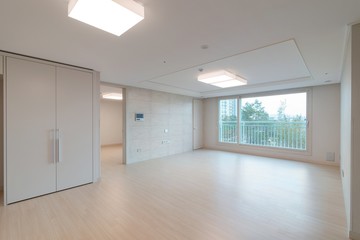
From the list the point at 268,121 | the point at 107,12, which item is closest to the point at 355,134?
the point at 107,12

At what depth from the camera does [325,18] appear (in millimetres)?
1833

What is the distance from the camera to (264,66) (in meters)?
3.54

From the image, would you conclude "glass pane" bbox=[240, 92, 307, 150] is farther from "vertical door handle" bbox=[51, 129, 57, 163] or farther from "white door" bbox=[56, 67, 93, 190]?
"vertical door handle" bbox=[51, 129, 57, 163]

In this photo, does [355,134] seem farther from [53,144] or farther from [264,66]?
[53,144]

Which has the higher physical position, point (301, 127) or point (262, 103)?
point (262, 103)

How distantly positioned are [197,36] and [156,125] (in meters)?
4.13

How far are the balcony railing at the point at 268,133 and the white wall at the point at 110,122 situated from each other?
5252mm

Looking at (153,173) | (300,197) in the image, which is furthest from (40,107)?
(300,197)

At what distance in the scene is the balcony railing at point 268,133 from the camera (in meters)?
5.61

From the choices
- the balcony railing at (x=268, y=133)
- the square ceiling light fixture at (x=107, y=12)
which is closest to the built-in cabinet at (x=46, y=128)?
the square ceiling light fixture at (x=107, y=12)

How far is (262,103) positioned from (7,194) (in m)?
7.01

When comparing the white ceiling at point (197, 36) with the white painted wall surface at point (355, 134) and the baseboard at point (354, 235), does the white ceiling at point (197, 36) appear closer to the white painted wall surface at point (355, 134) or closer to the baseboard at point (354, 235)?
the white painted wall surface at point (355, 134)

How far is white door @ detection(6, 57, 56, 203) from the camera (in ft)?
8.84

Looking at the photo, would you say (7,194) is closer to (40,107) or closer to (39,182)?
(39,182)
